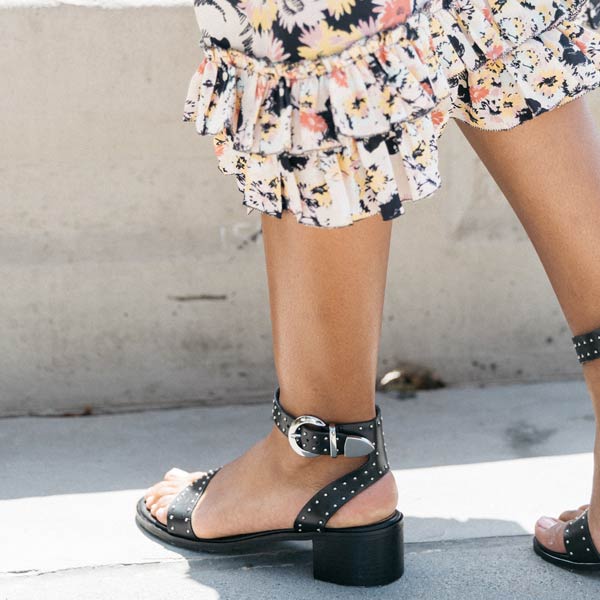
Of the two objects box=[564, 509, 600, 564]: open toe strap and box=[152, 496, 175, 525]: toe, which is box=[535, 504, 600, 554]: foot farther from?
box=[152, 496, 175, 525]: toe

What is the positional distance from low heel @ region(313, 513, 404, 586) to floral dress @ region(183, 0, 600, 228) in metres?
0.46

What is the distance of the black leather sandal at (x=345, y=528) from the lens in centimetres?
133

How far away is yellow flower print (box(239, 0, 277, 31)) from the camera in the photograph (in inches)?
43.7

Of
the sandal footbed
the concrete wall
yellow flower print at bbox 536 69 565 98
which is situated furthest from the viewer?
the concrete wall

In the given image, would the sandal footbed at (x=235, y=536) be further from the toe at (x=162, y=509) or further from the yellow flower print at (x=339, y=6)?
the yellow flower print at (x=339, y=6)

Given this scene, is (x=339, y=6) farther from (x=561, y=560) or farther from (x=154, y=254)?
(x=154, y=254)

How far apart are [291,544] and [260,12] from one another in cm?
79

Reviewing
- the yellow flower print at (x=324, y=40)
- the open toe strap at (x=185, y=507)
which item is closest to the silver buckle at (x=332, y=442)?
the open toe strap at (x=185, y=507)

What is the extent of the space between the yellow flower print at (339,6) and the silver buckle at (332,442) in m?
0.54

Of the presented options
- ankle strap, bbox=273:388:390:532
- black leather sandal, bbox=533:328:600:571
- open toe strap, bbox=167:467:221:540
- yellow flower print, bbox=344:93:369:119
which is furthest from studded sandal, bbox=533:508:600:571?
yellow flower print, bbox=344:93:369:119

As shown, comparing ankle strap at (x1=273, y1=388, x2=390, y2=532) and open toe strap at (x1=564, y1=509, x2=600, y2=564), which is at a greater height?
ankle strap at (x1=273, y1=388, x2=390, y2=532)

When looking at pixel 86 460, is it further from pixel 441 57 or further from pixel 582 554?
pixel 441 57

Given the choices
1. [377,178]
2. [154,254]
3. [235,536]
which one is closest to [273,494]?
[235,536]

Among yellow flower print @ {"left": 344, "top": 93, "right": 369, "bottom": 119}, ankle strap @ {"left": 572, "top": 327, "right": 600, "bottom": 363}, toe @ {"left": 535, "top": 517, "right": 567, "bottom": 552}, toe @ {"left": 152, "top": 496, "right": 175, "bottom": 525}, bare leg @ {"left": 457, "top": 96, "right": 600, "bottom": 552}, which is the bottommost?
toe @ {"left": 535, "top": 517, "right": 567, "bottom": 552}
